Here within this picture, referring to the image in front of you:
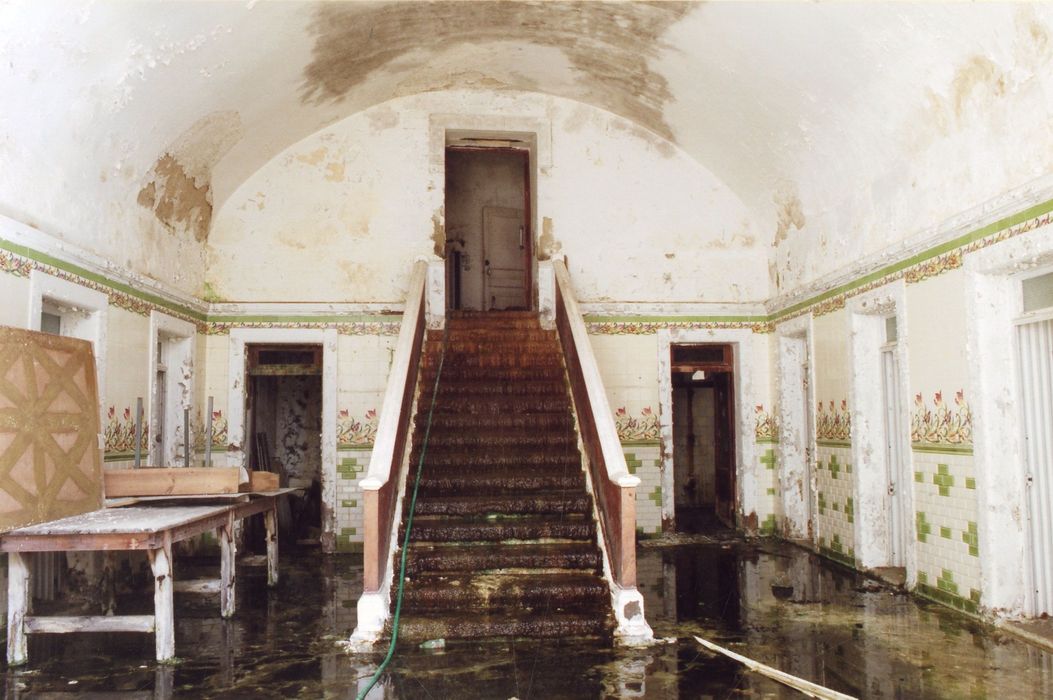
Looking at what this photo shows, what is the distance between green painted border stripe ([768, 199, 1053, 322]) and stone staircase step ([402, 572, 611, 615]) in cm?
355

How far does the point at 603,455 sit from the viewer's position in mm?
5961

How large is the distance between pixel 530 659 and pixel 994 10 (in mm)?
4771

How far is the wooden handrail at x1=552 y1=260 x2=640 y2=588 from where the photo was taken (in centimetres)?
546

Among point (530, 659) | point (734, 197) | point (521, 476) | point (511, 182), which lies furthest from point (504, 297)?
point (530, 659)

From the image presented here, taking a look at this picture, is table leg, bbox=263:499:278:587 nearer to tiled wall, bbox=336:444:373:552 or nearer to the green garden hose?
the green garden hose

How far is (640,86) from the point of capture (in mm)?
8664

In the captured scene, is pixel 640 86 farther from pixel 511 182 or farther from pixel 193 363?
pixel 193 363

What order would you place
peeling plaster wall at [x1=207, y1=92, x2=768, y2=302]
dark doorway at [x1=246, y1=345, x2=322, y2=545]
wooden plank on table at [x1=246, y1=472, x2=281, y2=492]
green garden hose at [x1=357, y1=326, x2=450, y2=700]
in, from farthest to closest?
dark doorway at [x1=246, y1=345, x2=322, y2=545] → peeling plaster wall at [x1=207, y1=92, x2=768, y2=302] → wooden plank on table at [x1=246, y1=472, x2=281, y2=492] → green garden hose at [x1=357, y1=326, x2=450, y2=700]

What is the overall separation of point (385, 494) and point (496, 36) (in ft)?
16.0

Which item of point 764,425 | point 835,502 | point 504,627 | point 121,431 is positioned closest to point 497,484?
point 504,627

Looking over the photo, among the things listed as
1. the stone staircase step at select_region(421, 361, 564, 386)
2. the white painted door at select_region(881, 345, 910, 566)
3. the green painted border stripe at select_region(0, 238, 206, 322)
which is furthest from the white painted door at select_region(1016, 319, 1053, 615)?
the green painted border stripe at select_region(0, 238, 206, 322)

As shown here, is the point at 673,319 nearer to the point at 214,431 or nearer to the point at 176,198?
the point at 214,431

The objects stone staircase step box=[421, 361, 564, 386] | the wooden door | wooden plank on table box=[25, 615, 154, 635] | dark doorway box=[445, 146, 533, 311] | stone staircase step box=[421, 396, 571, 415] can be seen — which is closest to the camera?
wooden plank on table box=[25, 615, 154, 635]

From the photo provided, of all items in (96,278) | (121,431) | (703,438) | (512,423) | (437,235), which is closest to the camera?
(96,278)
